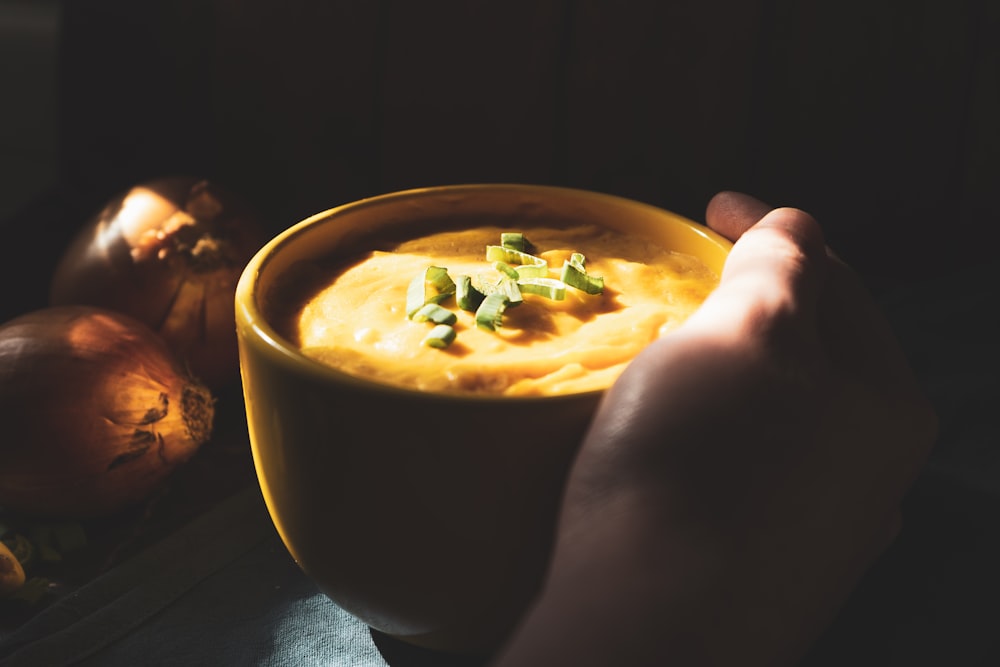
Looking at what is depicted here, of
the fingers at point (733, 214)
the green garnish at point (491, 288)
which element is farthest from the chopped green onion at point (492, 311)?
the fingers at point (733, 214)

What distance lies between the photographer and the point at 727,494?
499 millimetres

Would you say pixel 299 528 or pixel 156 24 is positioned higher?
pixel 156 24

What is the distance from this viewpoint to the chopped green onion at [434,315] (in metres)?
0.65

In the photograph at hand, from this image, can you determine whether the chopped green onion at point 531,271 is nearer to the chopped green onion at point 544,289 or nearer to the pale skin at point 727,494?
the chopped green onion at point 544,289

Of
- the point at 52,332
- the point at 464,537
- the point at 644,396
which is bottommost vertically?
the point at 52,332

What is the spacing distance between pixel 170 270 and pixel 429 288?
505 millimetres

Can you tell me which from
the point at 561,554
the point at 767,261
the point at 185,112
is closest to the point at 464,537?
the point at 561,554

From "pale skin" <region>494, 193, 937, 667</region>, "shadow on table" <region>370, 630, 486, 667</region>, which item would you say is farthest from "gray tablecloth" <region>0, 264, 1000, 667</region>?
"pale skin" <region>494, 193, 937, 667</region>

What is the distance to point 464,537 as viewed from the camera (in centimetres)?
56

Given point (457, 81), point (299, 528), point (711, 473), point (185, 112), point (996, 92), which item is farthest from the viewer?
point (185, 112)

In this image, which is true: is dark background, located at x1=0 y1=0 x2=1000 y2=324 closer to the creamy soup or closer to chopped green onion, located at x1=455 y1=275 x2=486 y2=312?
the creamy soup

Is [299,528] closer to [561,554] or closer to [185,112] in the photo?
[561,554]

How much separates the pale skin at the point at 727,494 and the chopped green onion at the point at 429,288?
20cm

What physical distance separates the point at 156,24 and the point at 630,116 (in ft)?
2.12
